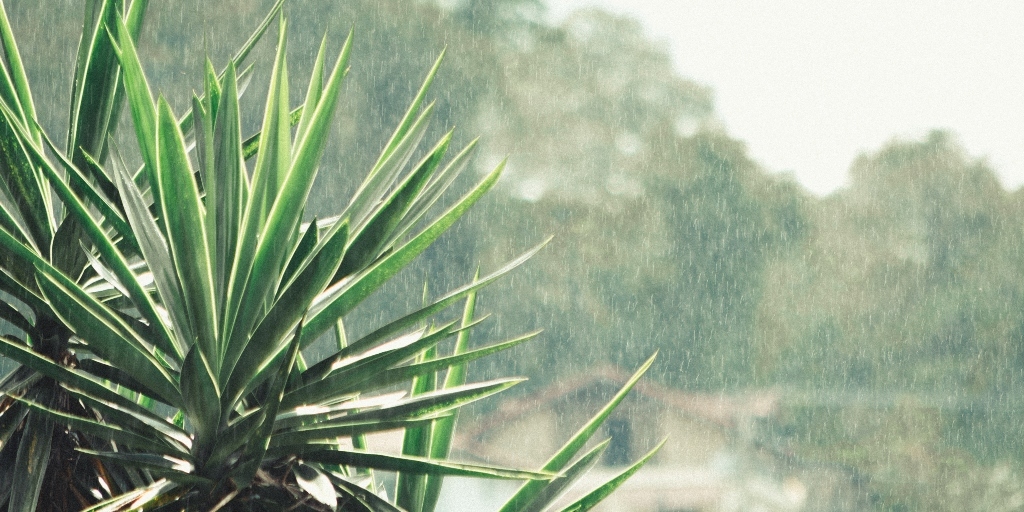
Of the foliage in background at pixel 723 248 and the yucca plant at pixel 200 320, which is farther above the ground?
the foliage in background at pixel 723 248

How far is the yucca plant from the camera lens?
61cm

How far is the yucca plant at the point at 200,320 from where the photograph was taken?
0.61m

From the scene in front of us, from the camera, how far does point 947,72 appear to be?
2806 centimetres

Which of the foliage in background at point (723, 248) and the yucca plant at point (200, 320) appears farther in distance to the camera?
the foliage in background at point (723, 248)

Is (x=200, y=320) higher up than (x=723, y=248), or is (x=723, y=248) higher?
(x=723, y=248)

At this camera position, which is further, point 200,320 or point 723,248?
point 723,248

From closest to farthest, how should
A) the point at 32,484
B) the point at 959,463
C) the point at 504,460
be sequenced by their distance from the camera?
1. the point at 32,484
2. the point at 504,460
3. the point at 959,463

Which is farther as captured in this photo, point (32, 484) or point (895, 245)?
point (895, 245)

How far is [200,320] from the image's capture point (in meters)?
0.64

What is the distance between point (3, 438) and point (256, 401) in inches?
6.2

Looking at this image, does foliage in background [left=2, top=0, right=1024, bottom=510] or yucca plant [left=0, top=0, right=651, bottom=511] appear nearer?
yucca plant [left=0, top=0, right=651, bottom=511]

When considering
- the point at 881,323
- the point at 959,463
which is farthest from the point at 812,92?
the point at 959,463

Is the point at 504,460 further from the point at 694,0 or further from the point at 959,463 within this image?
the point at 694,0

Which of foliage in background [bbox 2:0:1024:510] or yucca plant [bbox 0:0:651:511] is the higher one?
foliage in background [bbox 2:0:1024:510]
